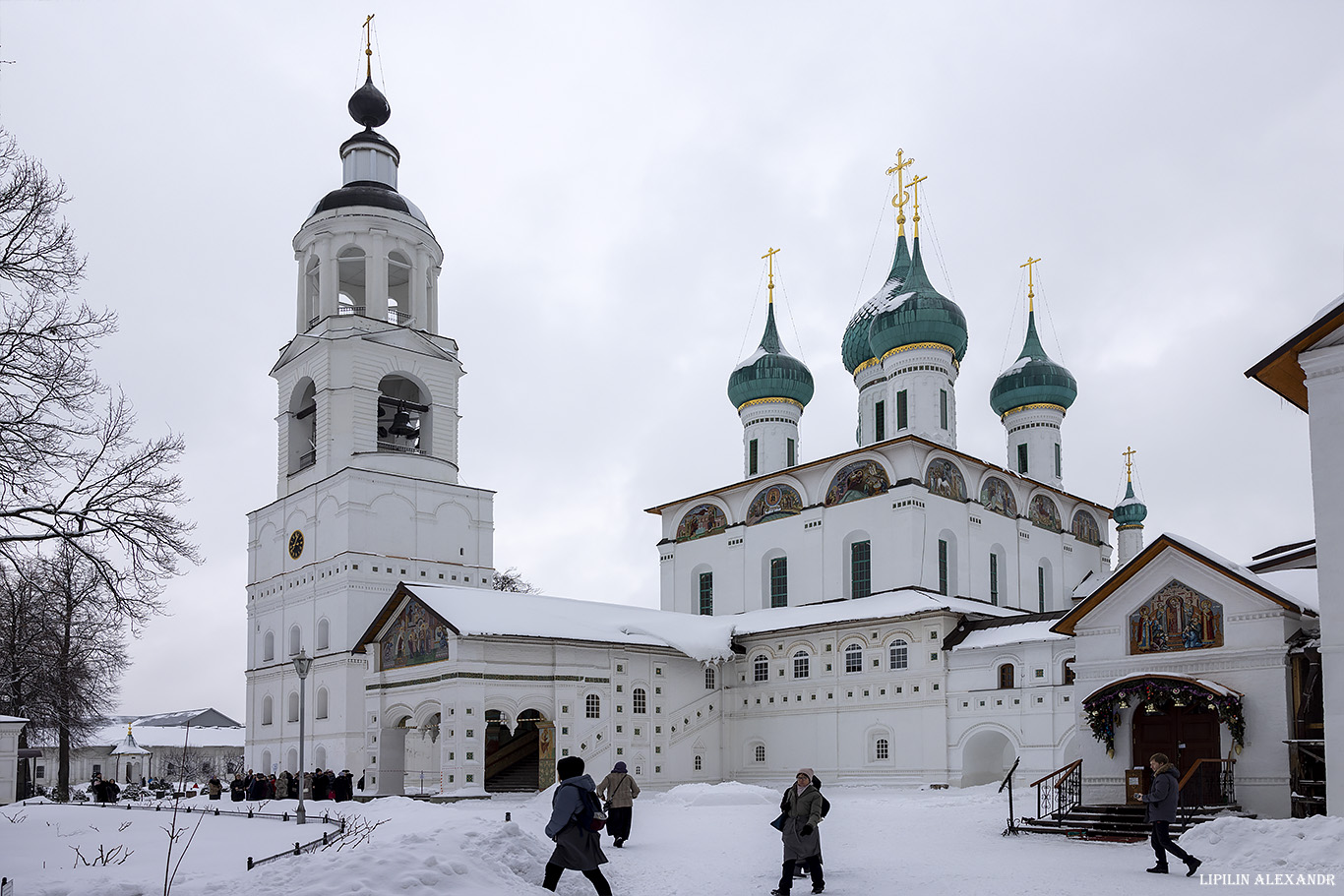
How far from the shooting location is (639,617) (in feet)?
105

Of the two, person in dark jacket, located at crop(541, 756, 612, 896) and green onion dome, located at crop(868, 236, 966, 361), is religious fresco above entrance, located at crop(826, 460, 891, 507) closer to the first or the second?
green onion dome, located at crop(868, 236, 966, 361)

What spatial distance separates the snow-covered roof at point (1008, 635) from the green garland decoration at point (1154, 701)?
32.6 ft

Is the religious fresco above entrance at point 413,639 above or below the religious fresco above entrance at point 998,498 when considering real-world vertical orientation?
below

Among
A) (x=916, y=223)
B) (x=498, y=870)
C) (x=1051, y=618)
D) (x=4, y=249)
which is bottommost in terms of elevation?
(x=498, y=870)

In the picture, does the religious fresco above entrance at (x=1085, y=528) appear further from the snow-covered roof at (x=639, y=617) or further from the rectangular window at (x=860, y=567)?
the rectangular window at (x=860, y=567)

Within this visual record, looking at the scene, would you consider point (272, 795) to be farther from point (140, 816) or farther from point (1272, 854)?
point (1272, 854)

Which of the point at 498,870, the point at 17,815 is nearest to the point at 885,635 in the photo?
the point at 17,815

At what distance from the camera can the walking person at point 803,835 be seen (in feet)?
35.4

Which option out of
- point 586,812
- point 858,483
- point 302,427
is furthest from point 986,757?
point 302,427

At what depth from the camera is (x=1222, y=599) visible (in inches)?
641

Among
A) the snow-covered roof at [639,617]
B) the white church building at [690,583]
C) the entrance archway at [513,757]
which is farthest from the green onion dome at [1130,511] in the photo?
the entrance archway at [513,757]

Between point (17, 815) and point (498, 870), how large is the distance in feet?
43.9

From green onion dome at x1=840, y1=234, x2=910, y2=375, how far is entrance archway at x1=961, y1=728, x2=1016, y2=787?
552 inches

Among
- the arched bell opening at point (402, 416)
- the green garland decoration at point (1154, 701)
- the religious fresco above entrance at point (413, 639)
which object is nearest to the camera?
the green garland decoration at point (1154, 701)
